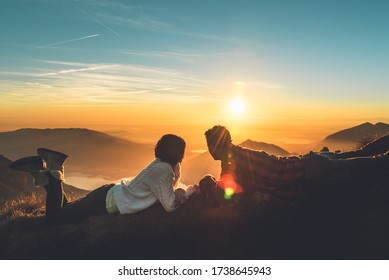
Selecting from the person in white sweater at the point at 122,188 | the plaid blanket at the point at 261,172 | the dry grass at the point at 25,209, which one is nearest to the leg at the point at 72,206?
the person in white sweater at the point at 122,188

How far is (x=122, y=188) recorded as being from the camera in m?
8.77

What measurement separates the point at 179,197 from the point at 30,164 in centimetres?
373

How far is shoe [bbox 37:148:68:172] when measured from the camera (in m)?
9.23

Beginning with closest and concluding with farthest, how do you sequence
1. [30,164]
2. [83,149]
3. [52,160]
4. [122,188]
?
1. [122,188]
2. [30,164]
3. [52,160]
4. [83,149]

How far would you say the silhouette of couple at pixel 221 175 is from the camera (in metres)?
8.20

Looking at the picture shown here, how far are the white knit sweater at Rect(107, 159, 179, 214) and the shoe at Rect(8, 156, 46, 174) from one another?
1921mm

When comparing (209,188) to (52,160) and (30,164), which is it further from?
(30,164)

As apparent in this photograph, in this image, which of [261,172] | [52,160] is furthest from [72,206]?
[261,172]

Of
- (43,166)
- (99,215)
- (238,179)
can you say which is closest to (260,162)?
(238,179)

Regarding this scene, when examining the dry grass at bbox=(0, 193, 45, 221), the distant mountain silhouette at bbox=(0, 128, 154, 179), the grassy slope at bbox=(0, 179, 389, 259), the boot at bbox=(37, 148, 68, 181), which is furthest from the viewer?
the distant mountain silhouette at bbox=(0, 128, 154, 179)

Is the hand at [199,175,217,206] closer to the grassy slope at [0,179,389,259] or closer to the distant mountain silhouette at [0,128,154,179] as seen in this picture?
the grassy slope at [0,179,389,259]

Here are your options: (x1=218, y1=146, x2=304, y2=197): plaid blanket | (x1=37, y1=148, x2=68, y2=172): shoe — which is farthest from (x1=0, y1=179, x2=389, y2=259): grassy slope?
(x1=37, y1=148, x2=68, y2=172): shoe

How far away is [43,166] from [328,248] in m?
6.82

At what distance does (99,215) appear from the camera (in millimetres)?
9359
